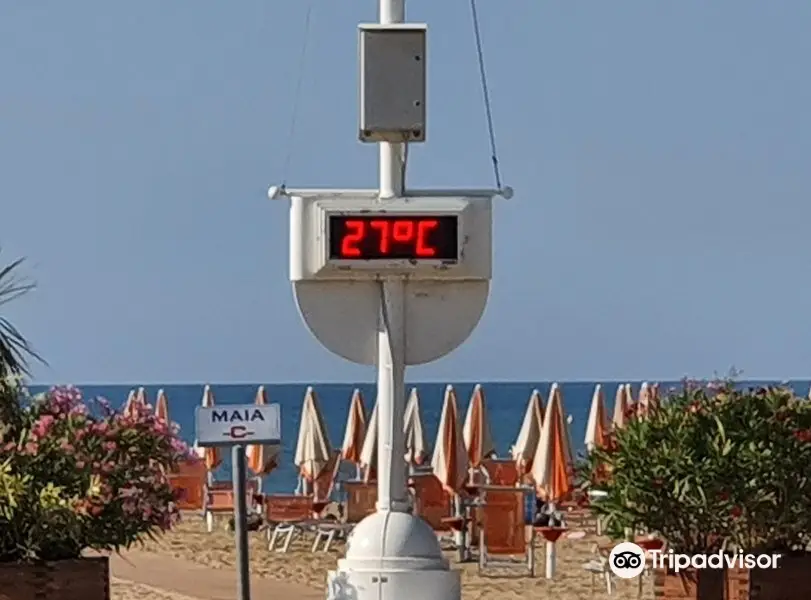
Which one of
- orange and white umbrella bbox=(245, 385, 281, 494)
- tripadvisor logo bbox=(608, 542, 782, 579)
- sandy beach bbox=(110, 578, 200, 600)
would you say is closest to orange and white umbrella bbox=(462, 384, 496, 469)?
orange and white umbrella bbox=(245, 385, 281, 494)

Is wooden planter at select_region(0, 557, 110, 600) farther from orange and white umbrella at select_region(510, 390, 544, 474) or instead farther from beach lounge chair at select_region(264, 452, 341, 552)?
orange and white umbrella at select_region(510, 390, 544, 474)

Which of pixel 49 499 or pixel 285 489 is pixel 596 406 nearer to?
pixel 49 499

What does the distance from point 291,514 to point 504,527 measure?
4050 millimetres

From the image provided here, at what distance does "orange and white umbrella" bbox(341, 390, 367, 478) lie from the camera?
2214cm

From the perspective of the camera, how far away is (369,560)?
33.6 feet

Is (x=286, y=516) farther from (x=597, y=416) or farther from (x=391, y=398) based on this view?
(x=391, y=398)

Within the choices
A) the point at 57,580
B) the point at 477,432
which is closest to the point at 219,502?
→ the point at 477,432

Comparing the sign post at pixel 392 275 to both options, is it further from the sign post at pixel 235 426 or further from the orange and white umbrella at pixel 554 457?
the orange and white umbrella at pixel 554 457

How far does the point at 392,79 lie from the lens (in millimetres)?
9867

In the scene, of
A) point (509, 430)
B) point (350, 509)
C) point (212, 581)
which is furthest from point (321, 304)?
point (509, 430)

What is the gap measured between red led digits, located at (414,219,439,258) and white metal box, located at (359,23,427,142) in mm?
500

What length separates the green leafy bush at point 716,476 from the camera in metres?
10.3

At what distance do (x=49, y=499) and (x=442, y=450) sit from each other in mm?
9790


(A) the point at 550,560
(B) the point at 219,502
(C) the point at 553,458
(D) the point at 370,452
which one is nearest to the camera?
(A) the point at 550,560
